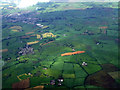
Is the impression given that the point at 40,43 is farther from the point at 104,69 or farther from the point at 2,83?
the point at 104,69

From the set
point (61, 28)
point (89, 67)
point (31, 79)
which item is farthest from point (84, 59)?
point (61, 28)

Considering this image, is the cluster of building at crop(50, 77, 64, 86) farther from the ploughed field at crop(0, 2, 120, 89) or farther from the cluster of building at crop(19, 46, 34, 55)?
the cluster of building at crop(19, 46, 34, 55)

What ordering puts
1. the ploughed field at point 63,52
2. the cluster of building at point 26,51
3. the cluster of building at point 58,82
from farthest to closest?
the cluster of building at point 26,51, the ploughed field at point 63,52, the cluster of building at point 58,82

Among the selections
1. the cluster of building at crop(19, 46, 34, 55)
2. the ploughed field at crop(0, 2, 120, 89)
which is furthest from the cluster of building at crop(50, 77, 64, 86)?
the cluster of building at crop(19, 46, 34, 55)

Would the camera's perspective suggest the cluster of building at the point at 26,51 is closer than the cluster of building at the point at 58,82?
No

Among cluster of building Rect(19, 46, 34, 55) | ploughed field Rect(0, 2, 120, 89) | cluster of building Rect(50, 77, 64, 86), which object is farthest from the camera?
cluster of building Rect(19, 46, 34, 55)

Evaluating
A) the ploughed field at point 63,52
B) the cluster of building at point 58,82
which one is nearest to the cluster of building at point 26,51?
the ploughed field at point 63,52

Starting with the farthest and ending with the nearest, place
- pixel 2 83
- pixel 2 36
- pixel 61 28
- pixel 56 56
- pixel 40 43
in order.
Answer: pixel 61 28 < pixel 2 36 < pixel 40 43 < pixel 56 56 < pixel 2 83

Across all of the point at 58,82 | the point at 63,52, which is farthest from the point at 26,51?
the point at 58,82

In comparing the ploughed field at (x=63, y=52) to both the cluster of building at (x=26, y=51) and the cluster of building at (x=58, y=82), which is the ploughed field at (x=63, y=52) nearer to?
the cluster of building at (x=26, y=51)
